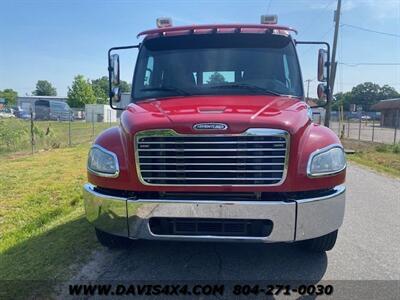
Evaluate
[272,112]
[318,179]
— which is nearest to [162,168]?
[272,112]

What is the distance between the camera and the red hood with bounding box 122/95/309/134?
10.7 feet

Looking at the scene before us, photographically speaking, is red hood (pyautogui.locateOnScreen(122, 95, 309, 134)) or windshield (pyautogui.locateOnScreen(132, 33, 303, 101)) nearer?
red hood (pyautogui.locateOnScreen(122, 95, 309, 134))

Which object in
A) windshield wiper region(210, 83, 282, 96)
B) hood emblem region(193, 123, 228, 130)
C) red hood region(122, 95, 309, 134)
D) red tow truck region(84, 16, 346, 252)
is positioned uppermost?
windshield wiper region(210, 83, 282, 96)

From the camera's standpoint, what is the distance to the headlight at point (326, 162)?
3326mm

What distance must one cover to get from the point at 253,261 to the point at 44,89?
156 metres

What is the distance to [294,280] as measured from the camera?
11.9 ft

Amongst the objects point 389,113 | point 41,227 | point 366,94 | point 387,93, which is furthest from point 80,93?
point 387,93

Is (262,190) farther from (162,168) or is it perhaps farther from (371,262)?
(371,262)

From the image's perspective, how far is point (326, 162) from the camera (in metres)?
3.41

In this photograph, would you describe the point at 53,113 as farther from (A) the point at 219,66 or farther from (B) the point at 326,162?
(B) the point at 326,162

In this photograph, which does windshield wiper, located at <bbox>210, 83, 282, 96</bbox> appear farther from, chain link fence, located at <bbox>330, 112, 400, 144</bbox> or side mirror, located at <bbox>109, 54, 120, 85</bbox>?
chain link fence, located at <bbox>330, 112, 400, 144</bbox>

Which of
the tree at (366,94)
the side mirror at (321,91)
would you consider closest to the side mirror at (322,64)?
the side mirror at (321,91)

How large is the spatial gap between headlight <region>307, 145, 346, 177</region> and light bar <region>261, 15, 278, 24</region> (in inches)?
96.0

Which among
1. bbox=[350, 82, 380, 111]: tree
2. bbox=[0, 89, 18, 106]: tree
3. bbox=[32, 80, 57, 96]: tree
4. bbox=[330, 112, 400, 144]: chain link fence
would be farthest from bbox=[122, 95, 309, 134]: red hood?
bbox=[32, 80, 57, 96]: tree
